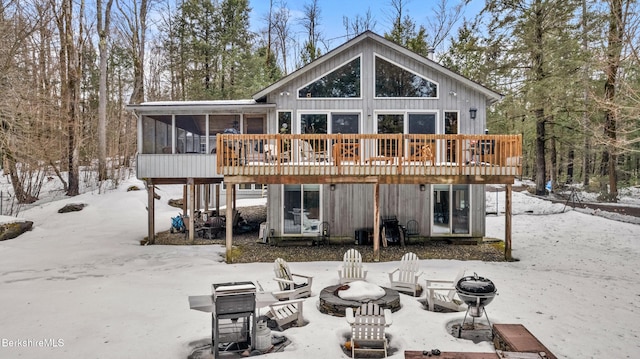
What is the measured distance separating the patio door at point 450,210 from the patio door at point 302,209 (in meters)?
3.90

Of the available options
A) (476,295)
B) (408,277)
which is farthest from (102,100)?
(476,295)

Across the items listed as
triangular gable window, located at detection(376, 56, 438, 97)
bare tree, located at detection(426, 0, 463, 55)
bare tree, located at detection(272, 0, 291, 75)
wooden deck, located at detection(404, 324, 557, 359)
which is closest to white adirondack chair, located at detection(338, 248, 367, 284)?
wooden deck, located at detection(404, 324, 557, 359)

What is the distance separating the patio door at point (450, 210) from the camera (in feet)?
40.1

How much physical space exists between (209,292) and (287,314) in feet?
7.57

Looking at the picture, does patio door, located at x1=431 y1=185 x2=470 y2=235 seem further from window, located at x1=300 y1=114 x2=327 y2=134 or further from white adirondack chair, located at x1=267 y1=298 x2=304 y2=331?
white adirondack chair, located at x1=267 y1=298 x2=304 y2=331

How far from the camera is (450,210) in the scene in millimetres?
12273

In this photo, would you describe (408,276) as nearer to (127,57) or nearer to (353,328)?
(353,328)

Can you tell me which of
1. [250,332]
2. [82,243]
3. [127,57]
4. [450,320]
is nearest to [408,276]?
[450,320]

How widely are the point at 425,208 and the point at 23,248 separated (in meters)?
12.8

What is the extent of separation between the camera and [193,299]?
17.9ft

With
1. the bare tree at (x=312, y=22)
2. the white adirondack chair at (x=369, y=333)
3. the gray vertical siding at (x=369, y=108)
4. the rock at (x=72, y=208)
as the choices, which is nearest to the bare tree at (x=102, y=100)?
the rock at (x=72, y=208)

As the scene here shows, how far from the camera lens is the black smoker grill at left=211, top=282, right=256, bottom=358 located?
16.6 feet

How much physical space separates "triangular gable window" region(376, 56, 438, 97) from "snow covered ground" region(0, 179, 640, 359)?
5.60 metres

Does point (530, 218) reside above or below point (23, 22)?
below
